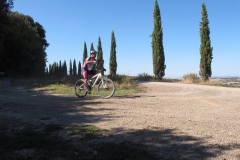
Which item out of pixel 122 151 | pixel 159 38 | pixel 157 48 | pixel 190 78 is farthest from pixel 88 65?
A: pixel 159 38

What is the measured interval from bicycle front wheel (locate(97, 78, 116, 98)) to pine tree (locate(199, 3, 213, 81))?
12.9 metres

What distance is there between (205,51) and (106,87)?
45.0 ft

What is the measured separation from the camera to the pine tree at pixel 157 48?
2302 centimetres

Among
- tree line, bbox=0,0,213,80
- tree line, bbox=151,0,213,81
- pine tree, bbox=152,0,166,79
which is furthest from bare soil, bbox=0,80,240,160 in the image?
pine tree, bbox=152,0,166,79

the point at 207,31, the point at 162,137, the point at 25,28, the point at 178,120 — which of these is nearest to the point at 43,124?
the point at 162,137

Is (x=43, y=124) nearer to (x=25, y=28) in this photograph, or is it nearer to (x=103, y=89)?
(x=103, y=89)

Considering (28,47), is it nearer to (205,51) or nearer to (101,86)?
(205,51)

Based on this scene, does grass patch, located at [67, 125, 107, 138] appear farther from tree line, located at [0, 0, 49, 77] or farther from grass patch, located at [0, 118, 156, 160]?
tree line, located at [0, 0, 49, 77]

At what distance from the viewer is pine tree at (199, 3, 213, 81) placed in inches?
774

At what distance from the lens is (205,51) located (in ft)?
64.6

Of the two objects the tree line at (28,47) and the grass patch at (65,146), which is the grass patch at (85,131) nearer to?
the grass patch at (65,146)

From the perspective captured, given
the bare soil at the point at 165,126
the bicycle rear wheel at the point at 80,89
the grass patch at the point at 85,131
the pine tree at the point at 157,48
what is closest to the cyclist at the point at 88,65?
the bicycle rear wheel at the point at 80,89

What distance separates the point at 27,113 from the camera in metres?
5.55

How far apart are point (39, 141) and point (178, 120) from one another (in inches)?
108
